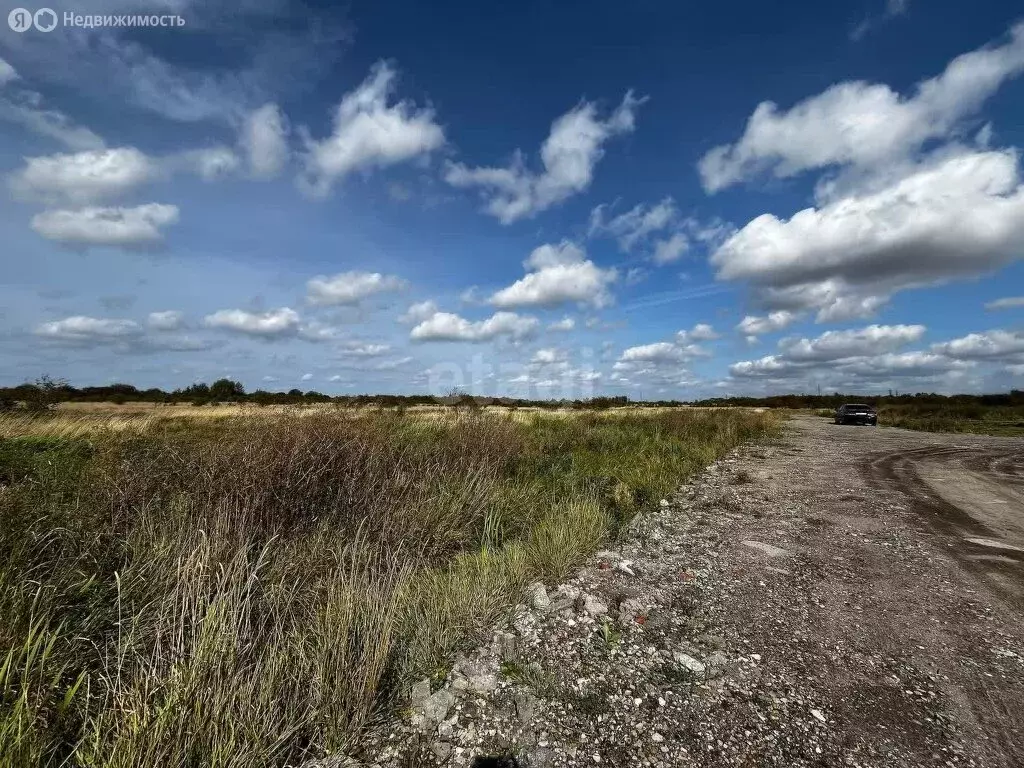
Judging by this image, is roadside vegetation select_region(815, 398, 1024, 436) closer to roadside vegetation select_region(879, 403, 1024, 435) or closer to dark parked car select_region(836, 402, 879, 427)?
roadside vegetation select_region(879, 403, 1024, 435)

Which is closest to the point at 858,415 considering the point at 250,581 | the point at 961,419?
the point at 961,419

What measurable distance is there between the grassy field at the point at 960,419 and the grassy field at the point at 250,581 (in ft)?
110

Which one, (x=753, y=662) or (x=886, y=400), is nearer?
(x=753, y=662)

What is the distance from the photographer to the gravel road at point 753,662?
2699 mm

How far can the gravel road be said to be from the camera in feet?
8.86

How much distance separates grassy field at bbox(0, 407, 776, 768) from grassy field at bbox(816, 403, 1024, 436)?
110ft

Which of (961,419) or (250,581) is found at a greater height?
(961,419)

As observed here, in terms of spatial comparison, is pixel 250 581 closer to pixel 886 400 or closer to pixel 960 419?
pixel 960 419

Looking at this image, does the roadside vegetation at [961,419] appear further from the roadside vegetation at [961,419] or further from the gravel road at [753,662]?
the gravel road at [753,662]

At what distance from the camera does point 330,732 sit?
8.90 feet

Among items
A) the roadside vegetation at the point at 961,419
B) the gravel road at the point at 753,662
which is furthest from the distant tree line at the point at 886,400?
the gravel road at the point at 753,662

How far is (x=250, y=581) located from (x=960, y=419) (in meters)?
51.6

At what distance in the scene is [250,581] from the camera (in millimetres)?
3057

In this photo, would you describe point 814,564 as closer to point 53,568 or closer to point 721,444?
point 53,568
